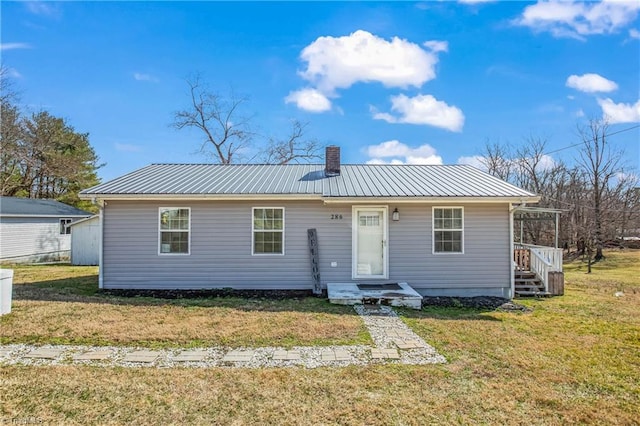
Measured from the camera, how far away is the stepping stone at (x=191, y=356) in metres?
4.59

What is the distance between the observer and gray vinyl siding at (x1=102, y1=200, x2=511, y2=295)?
9.19 metres

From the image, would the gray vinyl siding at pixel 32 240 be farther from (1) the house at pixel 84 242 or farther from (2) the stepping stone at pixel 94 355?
(2) the stepping stone at pixel 94 355

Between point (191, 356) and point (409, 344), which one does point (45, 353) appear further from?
point (409, 344)

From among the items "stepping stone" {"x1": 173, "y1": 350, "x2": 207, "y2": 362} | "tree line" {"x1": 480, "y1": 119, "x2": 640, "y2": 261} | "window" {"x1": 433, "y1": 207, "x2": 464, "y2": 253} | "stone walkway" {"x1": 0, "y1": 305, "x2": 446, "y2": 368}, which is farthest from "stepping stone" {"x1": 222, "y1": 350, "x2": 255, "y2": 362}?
"tree line" {"x1": 480, "y1": 119, "x2": 640, "y2": 261}

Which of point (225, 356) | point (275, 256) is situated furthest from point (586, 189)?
point (225, 356)

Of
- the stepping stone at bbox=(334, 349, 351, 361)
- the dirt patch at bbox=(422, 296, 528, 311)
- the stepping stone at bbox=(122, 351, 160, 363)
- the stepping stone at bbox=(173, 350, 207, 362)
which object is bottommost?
the dirt patch at bbox=(422, 296, 528, 311)

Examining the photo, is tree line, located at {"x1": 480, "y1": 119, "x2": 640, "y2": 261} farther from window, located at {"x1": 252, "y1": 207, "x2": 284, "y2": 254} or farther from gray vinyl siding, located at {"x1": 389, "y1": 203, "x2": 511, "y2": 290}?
window, located at {"x1": 252, "y1": 207, "x2": 284, "y2": 254}

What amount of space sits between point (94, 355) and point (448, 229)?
7871 mm

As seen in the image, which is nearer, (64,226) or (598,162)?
(64,226)

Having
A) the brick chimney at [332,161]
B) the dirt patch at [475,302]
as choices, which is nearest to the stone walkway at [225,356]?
the dirt patch at [475,302]

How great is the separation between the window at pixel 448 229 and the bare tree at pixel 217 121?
19.7 metres

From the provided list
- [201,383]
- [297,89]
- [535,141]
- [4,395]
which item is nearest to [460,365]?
[201,383]

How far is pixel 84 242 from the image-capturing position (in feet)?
54.0

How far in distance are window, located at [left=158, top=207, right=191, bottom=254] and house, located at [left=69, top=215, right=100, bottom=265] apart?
9.55m
